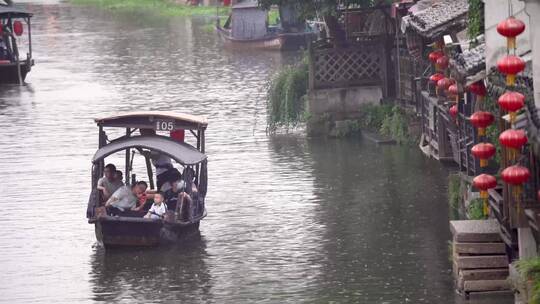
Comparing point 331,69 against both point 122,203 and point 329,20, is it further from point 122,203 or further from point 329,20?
point 122,203

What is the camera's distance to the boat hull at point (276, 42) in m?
63.6

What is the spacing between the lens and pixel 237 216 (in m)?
30.1

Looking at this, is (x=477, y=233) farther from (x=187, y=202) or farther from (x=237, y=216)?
(x=237, y=216)

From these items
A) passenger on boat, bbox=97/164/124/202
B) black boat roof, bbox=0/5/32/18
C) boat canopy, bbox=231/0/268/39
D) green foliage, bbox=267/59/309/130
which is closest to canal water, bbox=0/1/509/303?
green foliage, bbox=267/59/309/130

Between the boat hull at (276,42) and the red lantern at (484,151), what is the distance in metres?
39.9

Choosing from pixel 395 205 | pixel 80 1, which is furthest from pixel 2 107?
→ pixel 80 1

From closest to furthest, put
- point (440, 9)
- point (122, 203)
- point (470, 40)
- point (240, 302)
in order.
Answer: point (240, 302) < point (470, 40) < point (122, 203) < point (440, 9)

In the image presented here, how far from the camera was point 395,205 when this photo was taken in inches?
1196

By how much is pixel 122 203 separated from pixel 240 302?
4.79 m

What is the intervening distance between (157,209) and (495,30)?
25.6 feet

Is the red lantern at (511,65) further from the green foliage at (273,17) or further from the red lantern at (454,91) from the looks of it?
the green foliage at (273,17)

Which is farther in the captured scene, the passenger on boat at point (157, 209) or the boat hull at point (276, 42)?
the boat hull at point (276, 42)

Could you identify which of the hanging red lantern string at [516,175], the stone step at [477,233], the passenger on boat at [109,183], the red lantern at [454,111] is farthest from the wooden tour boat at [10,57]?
the hanging red lantern string at [516,175]

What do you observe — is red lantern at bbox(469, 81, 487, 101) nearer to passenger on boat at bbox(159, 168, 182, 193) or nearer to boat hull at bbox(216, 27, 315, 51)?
passenger on boat at bbox(159, 168, 182, 193)
